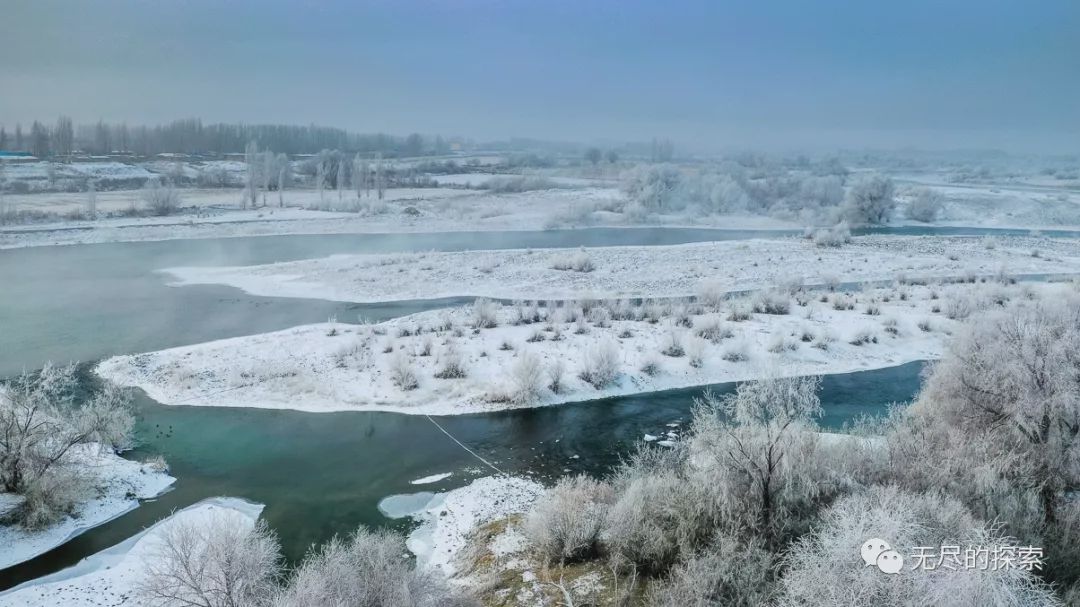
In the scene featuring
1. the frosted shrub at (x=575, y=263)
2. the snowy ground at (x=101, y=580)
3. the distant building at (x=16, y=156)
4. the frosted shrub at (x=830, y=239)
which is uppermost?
the distant building at (x=16, y=156)

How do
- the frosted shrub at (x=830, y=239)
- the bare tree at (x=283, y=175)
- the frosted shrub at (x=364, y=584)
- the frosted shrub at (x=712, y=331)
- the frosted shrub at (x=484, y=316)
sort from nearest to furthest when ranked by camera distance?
the frosted shrub at (x=364, y=584) → the frosted shrub at (x=712, y=331) → the frosted shrub at (x=484, y=316) → the frosted shrub at (x=830, y=239) → the bare tree at (x=283, y=175)

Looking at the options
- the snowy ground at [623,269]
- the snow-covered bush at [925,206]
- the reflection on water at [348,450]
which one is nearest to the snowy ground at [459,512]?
the reflection on water at [348,450]

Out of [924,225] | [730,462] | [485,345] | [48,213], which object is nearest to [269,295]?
[485,345]

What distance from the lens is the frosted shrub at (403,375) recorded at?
17.9 metres

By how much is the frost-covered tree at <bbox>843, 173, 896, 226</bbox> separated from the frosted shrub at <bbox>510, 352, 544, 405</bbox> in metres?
43.0

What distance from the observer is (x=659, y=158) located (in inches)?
4043

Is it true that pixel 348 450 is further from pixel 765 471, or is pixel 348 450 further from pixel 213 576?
pixel 765 471

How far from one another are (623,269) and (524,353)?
637 inches

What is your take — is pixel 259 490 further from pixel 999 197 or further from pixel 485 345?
pixel 999 197

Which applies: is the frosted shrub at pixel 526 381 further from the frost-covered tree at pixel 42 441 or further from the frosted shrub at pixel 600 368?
the frost-covered tree at pixel 42 441

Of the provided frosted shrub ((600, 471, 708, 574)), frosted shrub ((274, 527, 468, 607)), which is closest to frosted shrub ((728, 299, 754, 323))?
frosted shrub ((600, 471, 708, 574))

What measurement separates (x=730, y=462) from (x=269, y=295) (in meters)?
22.3

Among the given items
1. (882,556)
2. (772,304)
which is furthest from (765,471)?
(772,304)

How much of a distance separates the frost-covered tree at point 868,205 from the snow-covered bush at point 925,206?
2.58m
